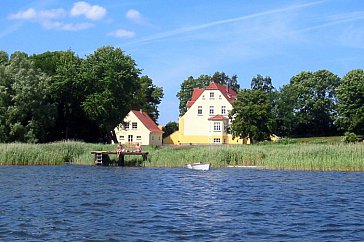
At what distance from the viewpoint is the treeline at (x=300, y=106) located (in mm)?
70562

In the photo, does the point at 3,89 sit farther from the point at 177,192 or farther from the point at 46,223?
the point at 46,223

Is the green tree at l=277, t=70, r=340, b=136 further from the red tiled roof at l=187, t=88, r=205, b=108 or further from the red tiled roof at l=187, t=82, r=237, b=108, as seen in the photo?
the red tiled roof at l=187, t=88, r=205, b=108

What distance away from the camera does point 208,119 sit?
8488 cm

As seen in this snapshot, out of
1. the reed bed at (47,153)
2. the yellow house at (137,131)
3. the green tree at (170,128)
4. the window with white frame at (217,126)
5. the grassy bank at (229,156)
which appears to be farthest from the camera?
the green tree at (170,128)

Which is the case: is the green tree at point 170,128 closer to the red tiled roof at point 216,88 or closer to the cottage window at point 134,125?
the red tiled roof at point 216,88

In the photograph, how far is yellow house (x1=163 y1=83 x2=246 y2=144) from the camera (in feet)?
278

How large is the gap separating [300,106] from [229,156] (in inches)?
2134

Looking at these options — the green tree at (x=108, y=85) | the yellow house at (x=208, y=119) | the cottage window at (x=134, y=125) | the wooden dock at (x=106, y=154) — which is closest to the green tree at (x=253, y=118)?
the yellow house at (x=208, y=119)

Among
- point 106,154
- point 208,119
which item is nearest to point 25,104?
point 106,154

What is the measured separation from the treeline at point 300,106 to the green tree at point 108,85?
15549 mm

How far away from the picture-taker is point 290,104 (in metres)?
89.9

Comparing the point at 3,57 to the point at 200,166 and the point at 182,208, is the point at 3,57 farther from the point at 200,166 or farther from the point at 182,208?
the point at 182,208

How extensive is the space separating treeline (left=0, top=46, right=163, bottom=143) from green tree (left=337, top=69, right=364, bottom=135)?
28.3m

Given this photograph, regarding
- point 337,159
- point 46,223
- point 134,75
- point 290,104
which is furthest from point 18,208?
point 290,104
